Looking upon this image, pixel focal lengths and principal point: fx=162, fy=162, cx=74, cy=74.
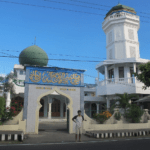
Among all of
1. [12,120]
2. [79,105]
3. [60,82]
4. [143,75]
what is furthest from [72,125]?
[143,75]

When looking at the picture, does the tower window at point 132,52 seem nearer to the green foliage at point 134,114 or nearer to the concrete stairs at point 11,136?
the green foliage at point 134,114

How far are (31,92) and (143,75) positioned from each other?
8963 mm

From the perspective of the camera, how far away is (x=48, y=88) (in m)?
9.80

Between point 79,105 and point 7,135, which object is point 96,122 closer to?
point 79,105

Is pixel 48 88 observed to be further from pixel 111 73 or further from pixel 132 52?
pixel 132 52

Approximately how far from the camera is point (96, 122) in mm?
10117

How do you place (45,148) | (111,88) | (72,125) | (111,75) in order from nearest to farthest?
(45,148) < (72,125) < (111,88) < (111,75)

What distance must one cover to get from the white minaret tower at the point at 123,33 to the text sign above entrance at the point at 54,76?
12303mm

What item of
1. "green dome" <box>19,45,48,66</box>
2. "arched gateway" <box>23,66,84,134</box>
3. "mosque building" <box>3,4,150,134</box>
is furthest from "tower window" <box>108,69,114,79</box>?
"arched gateway" <box>23,66,84,134</box>

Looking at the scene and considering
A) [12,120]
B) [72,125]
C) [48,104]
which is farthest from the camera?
[48,104]

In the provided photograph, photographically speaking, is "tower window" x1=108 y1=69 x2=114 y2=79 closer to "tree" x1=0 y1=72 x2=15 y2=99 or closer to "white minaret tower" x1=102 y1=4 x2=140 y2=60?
"white minaret tower" x1=102 y1=4 x2=140 y2=60

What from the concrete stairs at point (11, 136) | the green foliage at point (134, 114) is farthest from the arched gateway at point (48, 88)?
the green foliage at point (134, 114)

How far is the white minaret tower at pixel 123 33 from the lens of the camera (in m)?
21.1

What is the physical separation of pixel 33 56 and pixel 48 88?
745cm
